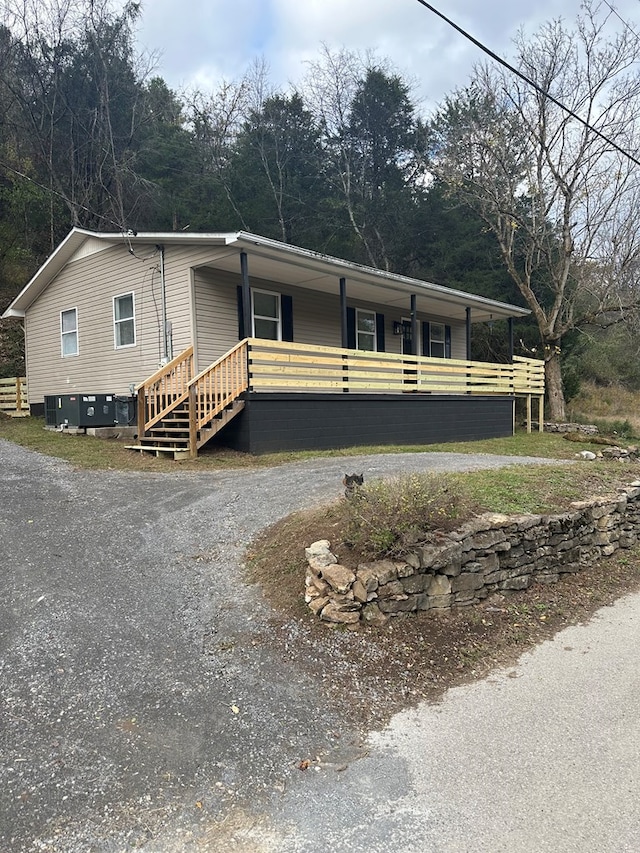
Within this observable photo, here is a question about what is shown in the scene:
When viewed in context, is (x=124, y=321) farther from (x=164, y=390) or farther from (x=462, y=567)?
(x=462, y=567)

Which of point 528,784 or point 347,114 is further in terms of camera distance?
point 347,114

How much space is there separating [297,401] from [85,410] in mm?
4565

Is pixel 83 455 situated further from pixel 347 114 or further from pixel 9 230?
pixel 347 114

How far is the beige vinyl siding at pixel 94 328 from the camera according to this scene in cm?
1230

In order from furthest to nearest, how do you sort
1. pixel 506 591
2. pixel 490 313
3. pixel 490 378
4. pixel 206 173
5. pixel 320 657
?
pixel 206 173
pixel 490 313
pixel 490 378
pixel 506 591
pixel 320 657

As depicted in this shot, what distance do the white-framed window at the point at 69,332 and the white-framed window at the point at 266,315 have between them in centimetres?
489

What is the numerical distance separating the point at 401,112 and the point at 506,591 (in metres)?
28.3

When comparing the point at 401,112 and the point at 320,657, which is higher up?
the point at 401,112

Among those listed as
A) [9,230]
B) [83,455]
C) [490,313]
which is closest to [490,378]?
[490,313]

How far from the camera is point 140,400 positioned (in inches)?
408

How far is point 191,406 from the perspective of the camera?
31.2ft

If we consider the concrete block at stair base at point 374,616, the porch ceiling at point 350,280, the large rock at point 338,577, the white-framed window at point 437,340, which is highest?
the porch ceiling at point 350,280

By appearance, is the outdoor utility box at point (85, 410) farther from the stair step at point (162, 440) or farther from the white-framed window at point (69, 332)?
the white-framed window at point (69, 332)

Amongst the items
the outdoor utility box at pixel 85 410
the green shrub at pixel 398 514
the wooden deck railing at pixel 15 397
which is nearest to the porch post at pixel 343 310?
the outdoor utility box at pixel 85 410
